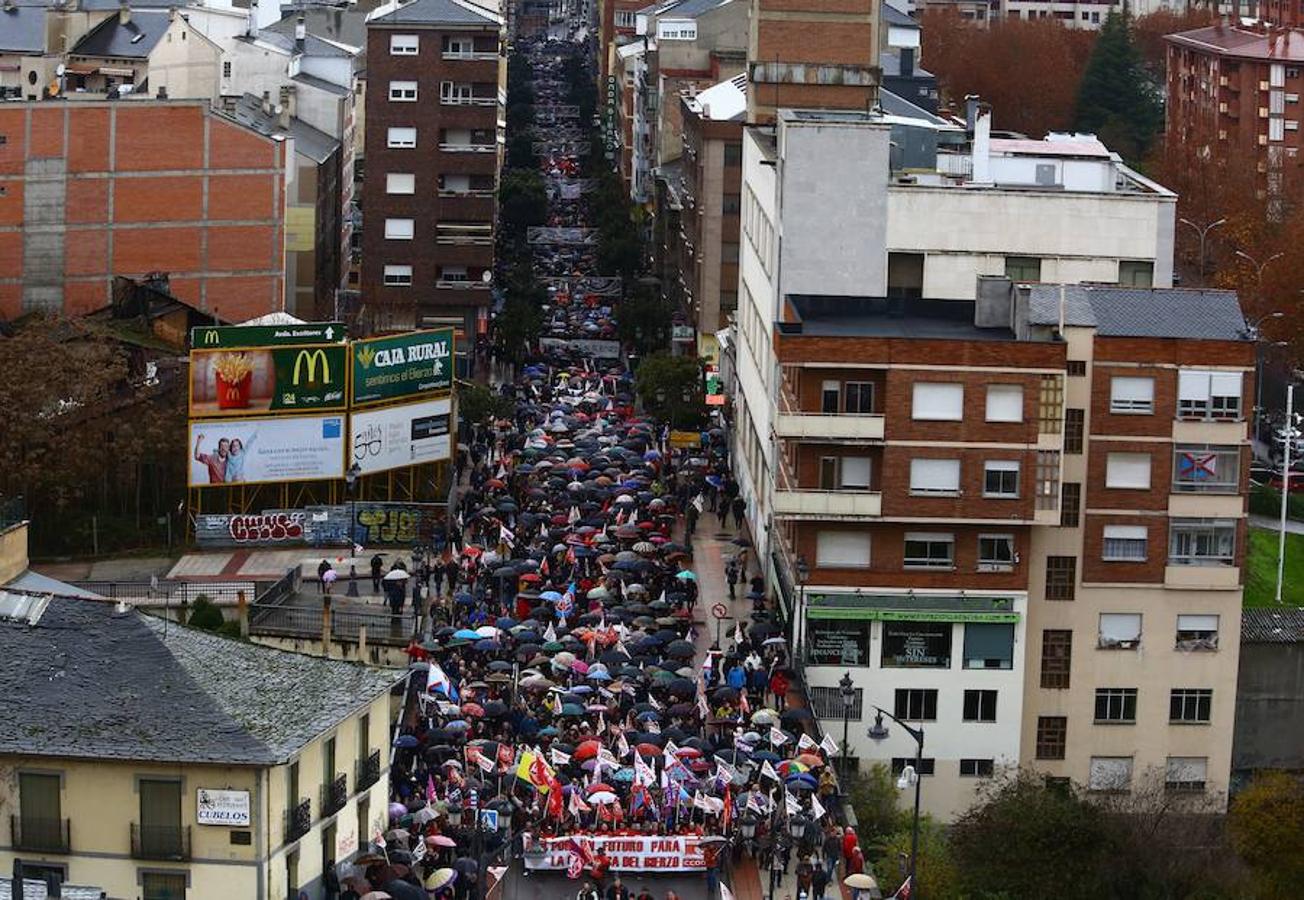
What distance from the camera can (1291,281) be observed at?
422ft

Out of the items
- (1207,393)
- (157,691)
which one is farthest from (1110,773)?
(157,691)

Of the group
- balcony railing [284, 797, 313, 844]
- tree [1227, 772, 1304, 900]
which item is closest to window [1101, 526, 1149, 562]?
tree [1227, 772, 1304, 900]

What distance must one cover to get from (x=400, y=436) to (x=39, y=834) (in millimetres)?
39644

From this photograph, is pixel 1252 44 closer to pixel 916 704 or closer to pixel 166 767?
pixel 916 704

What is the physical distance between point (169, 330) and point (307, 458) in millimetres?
16694

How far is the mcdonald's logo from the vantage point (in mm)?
90625

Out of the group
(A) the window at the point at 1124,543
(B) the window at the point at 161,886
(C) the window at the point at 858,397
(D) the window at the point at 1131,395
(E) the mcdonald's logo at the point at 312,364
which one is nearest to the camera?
(B) the window at the point at 161,886

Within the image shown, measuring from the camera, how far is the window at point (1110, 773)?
78.1m

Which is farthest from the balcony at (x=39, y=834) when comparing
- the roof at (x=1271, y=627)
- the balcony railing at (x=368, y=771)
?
the roof at (x=1271, y=627)

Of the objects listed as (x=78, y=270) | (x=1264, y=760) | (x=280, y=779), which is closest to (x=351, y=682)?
(x=280, y=779)

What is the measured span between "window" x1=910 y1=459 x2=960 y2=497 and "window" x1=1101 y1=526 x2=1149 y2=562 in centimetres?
417

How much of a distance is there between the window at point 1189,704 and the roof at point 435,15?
56.5m

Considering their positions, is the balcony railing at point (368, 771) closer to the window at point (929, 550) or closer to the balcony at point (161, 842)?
the balcony at point (161, 842)

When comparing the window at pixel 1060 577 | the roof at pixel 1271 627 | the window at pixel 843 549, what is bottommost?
the roof at pixel 1271 627
